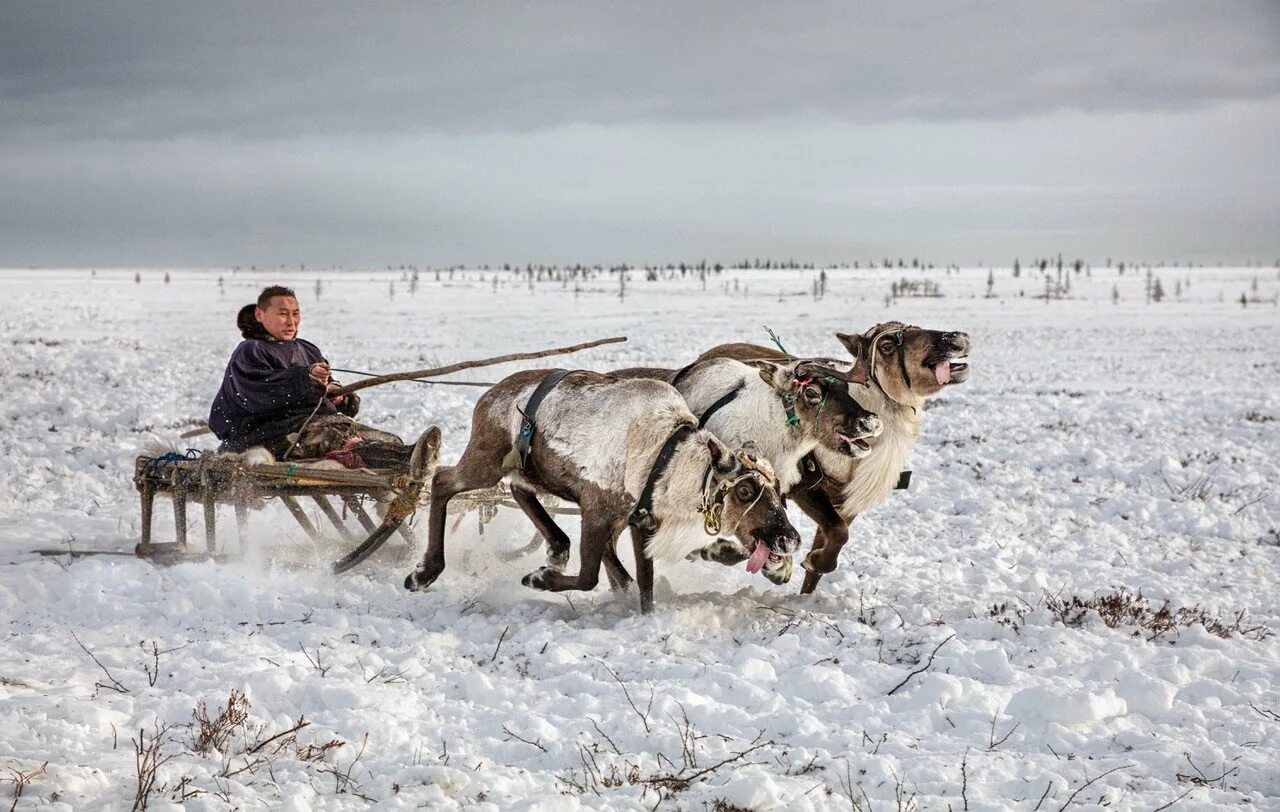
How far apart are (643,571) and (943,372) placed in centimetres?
222

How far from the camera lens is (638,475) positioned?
5.44 meters

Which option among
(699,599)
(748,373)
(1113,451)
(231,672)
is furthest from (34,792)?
(1113,451)

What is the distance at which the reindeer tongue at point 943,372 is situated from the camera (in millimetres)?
5863

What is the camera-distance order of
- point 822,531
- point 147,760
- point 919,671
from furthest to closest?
point 822,531, point 919,671, point 147,760

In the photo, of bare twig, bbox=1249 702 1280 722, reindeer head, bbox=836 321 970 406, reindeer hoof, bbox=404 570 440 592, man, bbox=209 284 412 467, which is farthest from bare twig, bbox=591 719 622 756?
man, bbox=209 284 412 467

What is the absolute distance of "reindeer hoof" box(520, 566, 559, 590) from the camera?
18.8ft

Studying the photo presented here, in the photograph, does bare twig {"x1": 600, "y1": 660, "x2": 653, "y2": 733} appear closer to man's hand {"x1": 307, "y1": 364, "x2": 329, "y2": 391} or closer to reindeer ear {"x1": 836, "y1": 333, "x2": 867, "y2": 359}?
reindeer ear {"x1": 836, "y1": 333, "x2": 867, "y2": 359}

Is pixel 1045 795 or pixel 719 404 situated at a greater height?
pixel 719 404

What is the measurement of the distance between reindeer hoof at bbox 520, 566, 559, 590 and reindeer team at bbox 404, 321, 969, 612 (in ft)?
0.04

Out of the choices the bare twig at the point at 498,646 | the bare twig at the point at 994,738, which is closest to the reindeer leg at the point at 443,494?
the bare twig at the point at 498,646

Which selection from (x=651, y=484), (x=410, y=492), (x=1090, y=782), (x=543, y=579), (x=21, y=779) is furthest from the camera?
(x=410, y=492)

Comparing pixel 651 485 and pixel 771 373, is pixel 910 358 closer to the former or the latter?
pixel 771 373

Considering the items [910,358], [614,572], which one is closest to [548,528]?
[614,572]

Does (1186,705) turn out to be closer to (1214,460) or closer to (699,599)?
(699,599)
